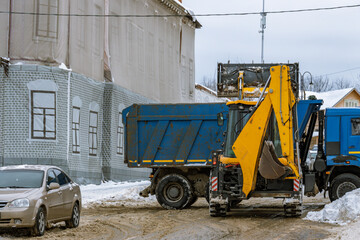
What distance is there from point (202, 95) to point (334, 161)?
42601 millimetres

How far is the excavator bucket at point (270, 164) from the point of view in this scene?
1788cm

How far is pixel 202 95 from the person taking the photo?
209 ft

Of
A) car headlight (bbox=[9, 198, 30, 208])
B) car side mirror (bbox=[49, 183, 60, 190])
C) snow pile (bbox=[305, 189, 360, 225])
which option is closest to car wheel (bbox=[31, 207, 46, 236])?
car headlight (bbox=[9, 198, 30, 208])

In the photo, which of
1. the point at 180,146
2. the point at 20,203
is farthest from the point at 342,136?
the point at 20,203

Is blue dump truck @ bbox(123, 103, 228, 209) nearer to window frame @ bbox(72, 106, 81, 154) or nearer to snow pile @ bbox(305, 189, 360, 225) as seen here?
snow pile @ bbox(305, 189, 360, 225)

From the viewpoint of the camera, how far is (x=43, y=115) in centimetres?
3111

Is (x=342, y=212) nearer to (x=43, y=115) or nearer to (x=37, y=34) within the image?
(x=43, y=115)

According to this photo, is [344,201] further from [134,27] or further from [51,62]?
[134,27]

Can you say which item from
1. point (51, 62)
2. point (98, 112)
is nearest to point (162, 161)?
point (51, 62)

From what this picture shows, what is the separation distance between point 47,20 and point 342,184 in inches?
615

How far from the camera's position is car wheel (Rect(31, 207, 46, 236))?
46.5 ft

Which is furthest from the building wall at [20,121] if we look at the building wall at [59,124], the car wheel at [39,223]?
the car wheel at [39,223]

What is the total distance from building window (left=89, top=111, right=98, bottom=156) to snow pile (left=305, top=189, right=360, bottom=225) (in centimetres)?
1793

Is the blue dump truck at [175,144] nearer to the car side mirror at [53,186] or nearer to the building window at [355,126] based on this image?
the building window at [355,126]
